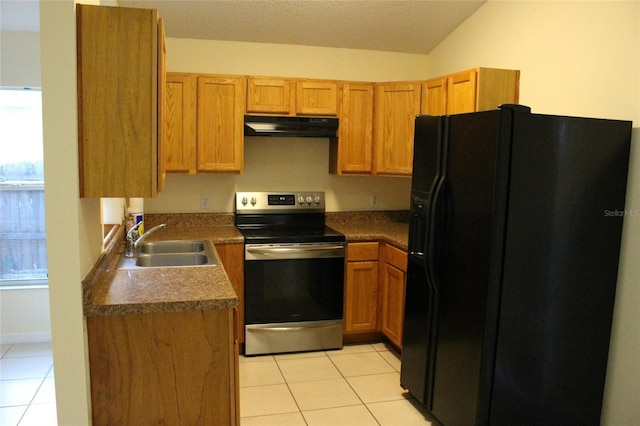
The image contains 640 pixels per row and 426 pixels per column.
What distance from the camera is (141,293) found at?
6.54ft

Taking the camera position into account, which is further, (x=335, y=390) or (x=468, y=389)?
(x=335, y=390)

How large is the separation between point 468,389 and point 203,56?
302 cm

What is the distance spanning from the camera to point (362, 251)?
12.1ft

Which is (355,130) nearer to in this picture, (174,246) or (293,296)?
(293,296)

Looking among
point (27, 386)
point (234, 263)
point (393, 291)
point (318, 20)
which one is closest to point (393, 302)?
point (393, 291)

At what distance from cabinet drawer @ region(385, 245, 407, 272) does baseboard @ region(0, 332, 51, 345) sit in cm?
272

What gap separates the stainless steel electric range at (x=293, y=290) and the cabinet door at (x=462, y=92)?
47.9 inches

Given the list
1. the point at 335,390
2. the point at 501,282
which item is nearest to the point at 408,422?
the point at 335,390

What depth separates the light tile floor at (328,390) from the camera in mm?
2756

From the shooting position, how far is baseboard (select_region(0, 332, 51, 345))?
380 centimetres

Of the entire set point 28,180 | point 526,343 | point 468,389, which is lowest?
point 468,389

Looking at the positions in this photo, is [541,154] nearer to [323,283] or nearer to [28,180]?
[323,283]

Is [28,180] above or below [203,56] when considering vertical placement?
below

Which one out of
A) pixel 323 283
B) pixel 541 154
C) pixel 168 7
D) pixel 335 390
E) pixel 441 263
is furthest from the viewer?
pixel 323 283
